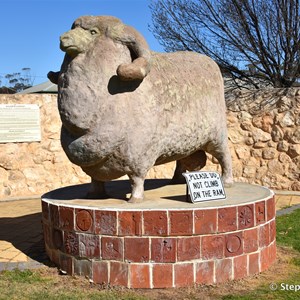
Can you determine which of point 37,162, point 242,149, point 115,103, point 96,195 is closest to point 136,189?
point 96,195

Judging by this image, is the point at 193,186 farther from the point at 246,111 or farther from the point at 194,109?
the point at 246,111

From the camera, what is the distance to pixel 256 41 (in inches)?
394

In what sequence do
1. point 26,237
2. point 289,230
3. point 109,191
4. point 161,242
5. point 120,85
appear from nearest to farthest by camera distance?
point 161,242 < point 120,85 < point 109,191 < point 26,237 < point 289,230

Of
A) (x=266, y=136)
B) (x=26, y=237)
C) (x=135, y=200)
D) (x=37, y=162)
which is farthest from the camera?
(x=266, y=136)

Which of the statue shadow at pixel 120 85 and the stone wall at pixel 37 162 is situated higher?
the statue shadow at pixel 120 85

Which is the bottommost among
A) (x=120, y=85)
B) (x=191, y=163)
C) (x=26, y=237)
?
(x=26, y=237)

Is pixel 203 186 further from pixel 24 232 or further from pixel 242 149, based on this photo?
pixel 242 149

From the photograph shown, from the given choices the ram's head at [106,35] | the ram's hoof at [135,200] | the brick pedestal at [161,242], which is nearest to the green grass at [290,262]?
the brick pedestal at [161,242]

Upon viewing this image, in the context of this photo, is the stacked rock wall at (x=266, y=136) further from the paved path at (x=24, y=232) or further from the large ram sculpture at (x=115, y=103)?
the large ram sculpture at (x=115, y=103)

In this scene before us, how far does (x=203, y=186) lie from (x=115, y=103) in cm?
103

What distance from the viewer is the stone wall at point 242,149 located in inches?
325

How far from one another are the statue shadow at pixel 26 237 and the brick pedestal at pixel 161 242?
0.66 m

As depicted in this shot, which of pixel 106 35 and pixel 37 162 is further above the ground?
pixel 106 35

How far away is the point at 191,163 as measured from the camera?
5.09 metres
